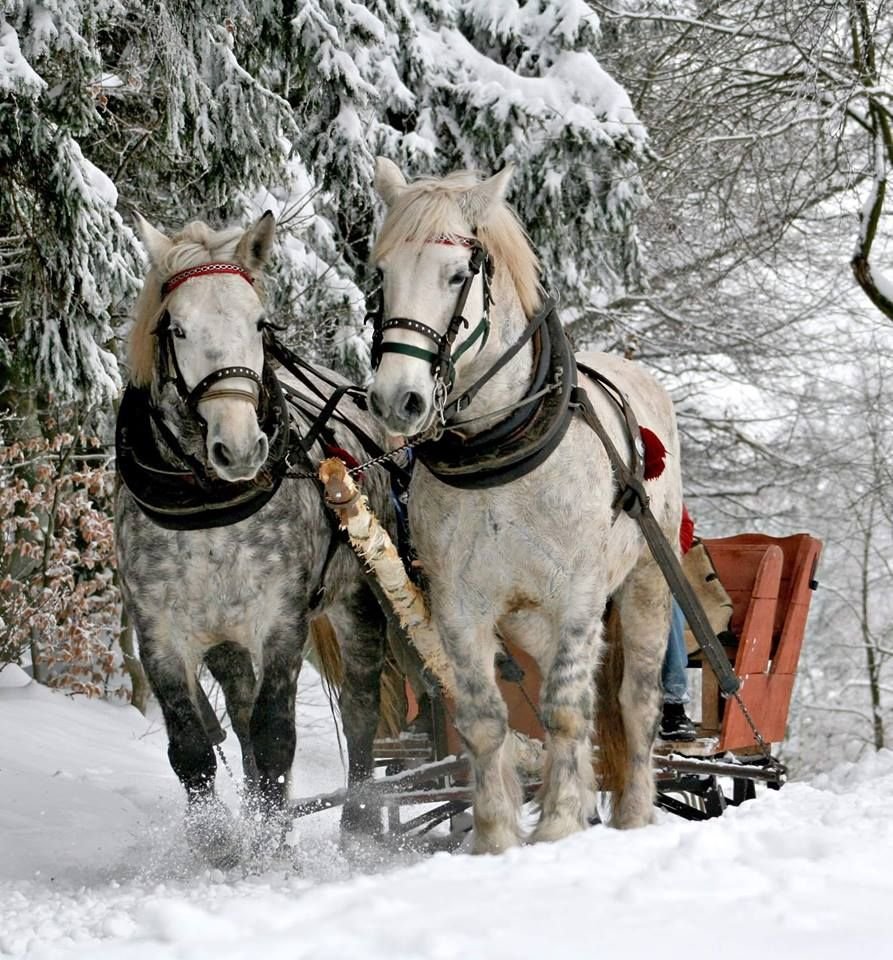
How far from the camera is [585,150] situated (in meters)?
9.71

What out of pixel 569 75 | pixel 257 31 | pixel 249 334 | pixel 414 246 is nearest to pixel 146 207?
pixel 257 31

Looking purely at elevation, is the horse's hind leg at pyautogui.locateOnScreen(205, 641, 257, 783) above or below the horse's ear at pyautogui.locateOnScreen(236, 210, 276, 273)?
below

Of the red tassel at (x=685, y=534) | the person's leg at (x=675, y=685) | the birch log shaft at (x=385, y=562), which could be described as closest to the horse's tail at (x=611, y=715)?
the person's leg at (x=675, y=685)

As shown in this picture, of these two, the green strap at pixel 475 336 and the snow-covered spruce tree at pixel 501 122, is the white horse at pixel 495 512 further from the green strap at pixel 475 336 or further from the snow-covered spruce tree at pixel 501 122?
the snow-covered spruce tree at pixel 501 122

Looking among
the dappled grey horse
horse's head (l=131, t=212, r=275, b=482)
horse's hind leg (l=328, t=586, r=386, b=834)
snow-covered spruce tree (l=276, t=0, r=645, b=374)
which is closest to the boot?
horse's hind leg (l=328, t=586, r=386, b=834)

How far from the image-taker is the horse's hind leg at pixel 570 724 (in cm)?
385

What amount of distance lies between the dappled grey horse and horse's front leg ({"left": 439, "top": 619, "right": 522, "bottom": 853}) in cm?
73

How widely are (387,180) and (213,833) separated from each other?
2.30 metres

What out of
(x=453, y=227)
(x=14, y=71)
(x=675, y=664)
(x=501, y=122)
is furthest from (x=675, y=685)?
(x=501, y=122)

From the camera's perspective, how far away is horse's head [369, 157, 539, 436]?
348 centimetres

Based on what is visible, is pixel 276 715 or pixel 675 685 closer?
pixel 276 715

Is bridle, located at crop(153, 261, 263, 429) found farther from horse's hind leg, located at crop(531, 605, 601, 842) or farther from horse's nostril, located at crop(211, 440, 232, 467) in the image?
horse's hind leg, located at crop(531, 605, 601, 842)

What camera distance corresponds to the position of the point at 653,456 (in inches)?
179

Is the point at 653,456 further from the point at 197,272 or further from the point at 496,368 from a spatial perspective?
the point at 197,272
